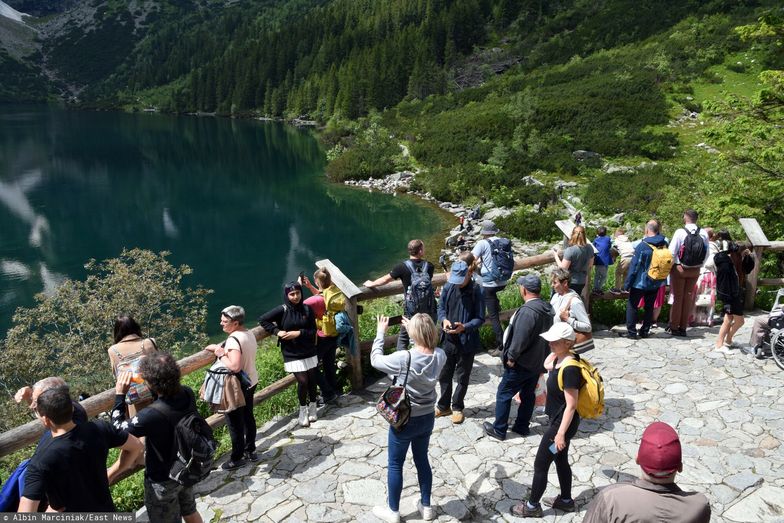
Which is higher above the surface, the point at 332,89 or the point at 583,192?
the point at 332,89

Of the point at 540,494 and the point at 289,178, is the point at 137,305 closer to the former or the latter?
the point at 540,494

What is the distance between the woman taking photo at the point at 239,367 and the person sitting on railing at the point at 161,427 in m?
1.24

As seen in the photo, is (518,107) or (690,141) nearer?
(690,141)

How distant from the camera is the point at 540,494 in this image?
5.16m

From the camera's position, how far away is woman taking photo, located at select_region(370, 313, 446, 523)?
482cm

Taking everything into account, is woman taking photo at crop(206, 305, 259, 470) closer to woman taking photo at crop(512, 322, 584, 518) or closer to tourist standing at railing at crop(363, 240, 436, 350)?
tourist standing at railing at crop(363, 240, 436, 350)

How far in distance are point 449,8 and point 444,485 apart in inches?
4666

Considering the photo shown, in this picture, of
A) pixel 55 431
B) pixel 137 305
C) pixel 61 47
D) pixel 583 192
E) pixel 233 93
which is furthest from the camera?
pixel 61 47

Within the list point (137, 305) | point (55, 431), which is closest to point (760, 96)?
point (55, 431)

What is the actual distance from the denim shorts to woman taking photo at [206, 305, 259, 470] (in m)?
1.32

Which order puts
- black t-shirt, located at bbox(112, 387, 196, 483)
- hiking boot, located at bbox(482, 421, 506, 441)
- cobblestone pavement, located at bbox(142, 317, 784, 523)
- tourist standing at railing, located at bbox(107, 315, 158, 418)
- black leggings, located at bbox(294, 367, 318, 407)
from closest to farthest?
black t-shirt, located at bbox(112, 387, 196, 483)
tourist standing at railing, located at bbox(107, 315, 158, 418)
cobblestone pavement, located at bbox(142, 317, 784, 523)
hiking boot, located at bbox(482, 421, 506, 441)
black leggings, located at bbox(294, 367, 318, 407)

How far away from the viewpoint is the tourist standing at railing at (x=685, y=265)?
8.82 metres

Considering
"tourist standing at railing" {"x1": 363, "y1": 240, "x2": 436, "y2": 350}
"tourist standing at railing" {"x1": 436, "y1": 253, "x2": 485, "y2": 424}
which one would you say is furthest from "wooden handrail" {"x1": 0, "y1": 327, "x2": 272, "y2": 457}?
"tourist standing at railing" {"x1": 436, "y1": 253, "x2": 485, "y2": 424}

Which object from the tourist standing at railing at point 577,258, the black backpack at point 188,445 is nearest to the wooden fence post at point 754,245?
the tourist standing at railing at point 577,258
